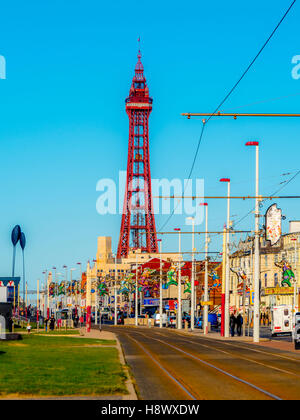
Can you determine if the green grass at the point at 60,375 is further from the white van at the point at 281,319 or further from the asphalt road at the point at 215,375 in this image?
the white van at the point at 281,319

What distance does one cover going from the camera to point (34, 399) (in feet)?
54.9

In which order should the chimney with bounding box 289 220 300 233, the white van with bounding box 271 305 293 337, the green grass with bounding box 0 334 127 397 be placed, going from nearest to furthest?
1. the green grass with bounding box 0 334 127 397
2. the white van with bounding box 271 305 293 337
3. the chimney with bounding box 289 220 300 233

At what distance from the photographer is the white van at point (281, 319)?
63.8 meters

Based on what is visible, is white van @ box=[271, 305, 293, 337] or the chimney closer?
white van @ box=[271, 305, 293, 337]

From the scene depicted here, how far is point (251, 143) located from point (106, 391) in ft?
112

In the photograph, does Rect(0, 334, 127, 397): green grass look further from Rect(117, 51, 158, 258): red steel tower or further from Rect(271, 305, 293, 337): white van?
Rect(117, 51, 158, 258): red steel tower

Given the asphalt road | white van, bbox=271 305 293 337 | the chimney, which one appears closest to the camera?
the asphalt road

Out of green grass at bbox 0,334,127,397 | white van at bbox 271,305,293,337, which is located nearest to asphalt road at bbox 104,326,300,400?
green grass at bbox 0,334,127,397

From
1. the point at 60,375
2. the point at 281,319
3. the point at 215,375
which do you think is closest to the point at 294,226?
the point at 281,319

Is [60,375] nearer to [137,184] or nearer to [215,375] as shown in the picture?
[215,375]

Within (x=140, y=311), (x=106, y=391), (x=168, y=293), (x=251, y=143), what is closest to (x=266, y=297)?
(x=168, y=293)

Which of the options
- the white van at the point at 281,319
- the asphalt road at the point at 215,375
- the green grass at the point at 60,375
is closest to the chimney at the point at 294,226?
the white van at the point at 281,319

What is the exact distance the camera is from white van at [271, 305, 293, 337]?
6385 centimetres
